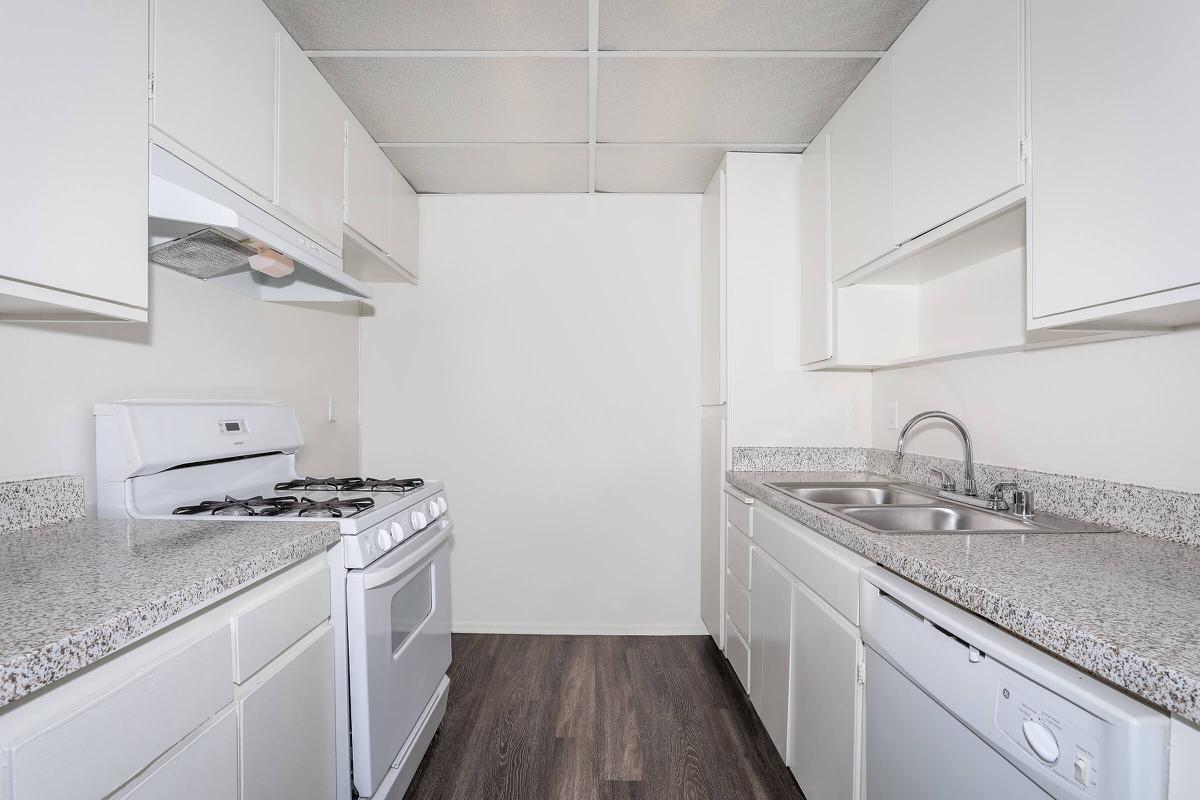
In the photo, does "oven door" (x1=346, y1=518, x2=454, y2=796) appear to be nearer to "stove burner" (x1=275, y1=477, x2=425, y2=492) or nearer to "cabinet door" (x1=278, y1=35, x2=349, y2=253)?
"stove burner" (x1=275, y1=477, x2=425, y2=492)

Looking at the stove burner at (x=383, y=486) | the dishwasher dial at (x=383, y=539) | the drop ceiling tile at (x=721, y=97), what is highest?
the drop ceiling tile at (x=721, y=97)

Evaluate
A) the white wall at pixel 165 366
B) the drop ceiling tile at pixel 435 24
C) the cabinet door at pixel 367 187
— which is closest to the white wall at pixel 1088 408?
the drop ceiling tile at pixel 435 24

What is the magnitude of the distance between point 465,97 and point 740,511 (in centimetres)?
192

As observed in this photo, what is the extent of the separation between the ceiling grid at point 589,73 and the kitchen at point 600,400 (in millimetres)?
19

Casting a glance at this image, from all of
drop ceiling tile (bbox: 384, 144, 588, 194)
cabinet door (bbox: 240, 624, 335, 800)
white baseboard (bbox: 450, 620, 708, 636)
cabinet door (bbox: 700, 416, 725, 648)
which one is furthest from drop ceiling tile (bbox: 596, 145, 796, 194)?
white baseboard (bbox: 450, 620, 708, 636)

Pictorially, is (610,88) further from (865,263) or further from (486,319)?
(486,319)

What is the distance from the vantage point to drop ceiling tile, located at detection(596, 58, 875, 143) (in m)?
1.84

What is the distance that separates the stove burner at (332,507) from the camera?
4.52 ft

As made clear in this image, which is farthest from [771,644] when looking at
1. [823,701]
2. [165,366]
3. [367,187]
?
[367,187]

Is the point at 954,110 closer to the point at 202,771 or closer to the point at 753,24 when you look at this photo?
the point at 753,24

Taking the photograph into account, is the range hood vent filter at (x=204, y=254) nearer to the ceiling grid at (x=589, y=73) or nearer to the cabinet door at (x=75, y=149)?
the cabinet door at (x=75, y=149)

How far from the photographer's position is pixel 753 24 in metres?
1.64

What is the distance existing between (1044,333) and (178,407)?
7.44ft

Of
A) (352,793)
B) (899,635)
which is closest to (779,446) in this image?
(899,635)
